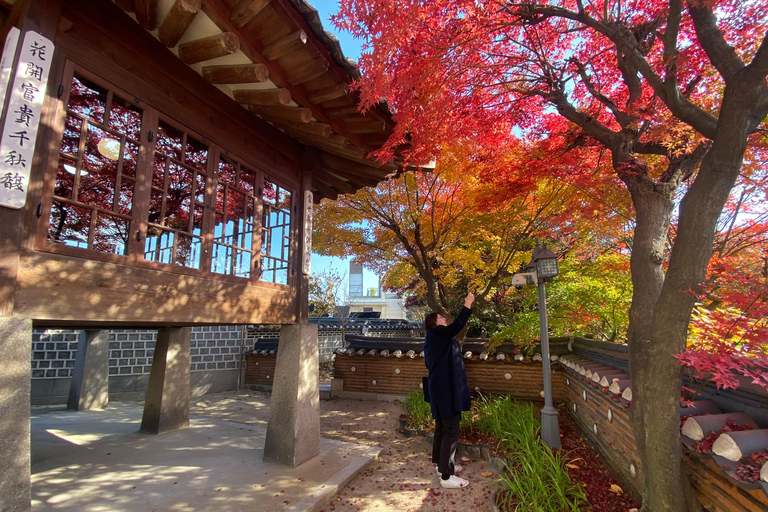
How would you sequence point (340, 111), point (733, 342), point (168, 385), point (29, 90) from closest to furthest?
point (29, 90), point (733, 342), point (340, 111), point (168, 385)

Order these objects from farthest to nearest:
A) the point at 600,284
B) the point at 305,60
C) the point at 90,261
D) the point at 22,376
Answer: the point at 600,284, the point at 305,60, the point at 90,261, the point at 22,376

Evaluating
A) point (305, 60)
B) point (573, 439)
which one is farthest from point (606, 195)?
point (305, 60)

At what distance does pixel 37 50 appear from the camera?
8.54ft

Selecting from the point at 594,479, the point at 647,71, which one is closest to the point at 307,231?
the point at 647,71

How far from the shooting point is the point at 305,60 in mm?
3613

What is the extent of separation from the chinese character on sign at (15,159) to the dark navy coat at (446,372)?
3996mm

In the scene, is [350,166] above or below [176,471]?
above

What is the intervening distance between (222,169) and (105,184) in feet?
4.34

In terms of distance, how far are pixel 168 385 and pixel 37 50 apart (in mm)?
5780

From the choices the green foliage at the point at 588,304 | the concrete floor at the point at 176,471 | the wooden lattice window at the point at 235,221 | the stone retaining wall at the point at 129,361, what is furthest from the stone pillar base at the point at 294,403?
the stone retaining wall at the point at 129,361

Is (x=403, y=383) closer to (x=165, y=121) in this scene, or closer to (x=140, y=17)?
(x=165, y=121)

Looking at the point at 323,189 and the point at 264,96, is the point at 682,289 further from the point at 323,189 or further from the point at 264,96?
the point at 323,189

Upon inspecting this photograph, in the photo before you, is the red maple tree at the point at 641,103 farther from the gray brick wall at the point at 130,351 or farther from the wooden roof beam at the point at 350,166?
the gray brick wall at the point at 130,351

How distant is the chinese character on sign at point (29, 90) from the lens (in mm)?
2530
